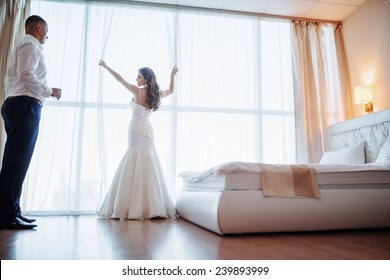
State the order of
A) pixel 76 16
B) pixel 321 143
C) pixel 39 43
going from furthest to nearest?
pixel 321 143
pixel 76 16
pixel 39 43

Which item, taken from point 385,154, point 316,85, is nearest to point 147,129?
point 385,154

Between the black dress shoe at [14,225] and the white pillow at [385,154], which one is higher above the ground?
the white pillow at [385,154]

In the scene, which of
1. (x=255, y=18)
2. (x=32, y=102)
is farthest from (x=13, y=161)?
(x=255, y=18)

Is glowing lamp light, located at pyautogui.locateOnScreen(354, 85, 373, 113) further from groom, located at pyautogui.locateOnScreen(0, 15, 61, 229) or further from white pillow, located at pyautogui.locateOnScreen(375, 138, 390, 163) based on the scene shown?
groom, located at pyautogui.locateOnScreen(0, 15, 61, 229)

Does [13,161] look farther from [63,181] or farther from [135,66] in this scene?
[135,66]

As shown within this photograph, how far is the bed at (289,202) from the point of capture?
6.59 feet

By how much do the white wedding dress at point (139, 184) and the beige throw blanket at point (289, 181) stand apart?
4.12 feet

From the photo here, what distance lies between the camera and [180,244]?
1725mm

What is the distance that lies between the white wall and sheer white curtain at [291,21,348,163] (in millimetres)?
163

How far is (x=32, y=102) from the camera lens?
7.55 ft

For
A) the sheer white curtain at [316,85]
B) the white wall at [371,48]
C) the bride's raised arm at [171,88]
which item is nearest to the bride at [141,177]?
the bride's raised arm at [171,88]

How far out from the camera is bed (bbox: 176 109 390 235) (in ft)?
6.59

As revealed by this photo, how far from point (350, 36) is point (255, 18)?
1.34 meters

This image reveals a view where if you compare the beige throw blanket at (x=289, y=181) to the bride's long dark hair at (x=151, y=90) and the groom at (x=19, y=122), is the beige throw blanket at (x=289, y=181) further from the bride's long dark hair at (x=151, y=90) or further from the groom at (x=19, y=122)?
the groom at (x=19, y=122)
